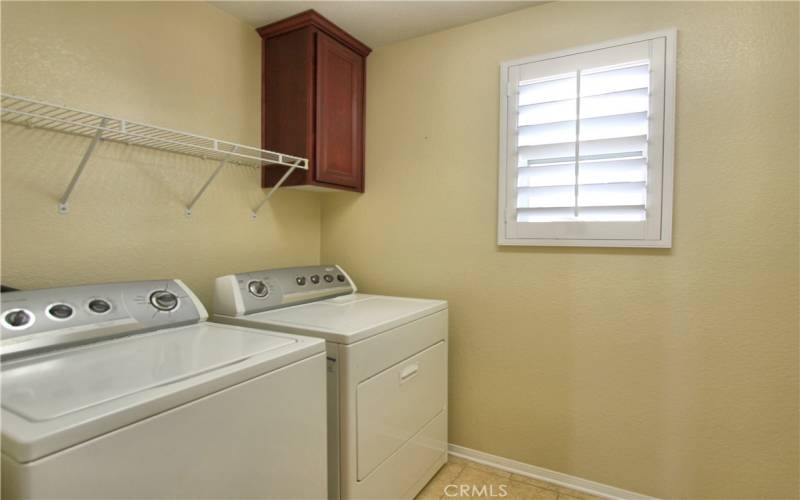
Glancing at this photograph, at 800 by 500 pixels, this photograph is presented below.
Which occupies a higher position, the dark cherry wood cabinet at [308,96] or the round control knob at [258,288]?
the dark cherry wood cabinet at [308,96]

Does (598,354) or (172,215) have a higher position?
(172,215)

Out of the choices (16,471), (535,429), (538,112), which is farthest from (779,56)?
(16,471)

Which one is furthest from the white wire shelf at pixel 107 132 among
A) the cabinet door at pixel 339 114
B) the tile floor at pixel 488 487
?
the tile floor at pixel 488 487

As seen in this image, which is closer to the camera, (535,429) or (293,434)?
(293,434)

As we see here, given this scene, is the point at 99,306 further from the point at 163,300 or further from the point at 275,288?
the point at 275,288

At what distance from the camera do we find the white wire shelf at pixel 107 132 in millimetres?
1231

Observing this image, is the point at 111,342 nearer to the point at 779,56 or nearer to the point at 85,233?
the point at 85,233

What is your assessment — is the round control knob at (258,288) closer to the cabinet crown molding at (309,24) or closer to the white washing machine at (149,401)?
the white washing machine at (149,401)

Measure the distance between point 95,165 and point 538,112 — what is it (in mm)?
1799

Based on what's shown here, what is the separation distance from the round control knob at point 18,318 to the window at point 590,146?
1737mm

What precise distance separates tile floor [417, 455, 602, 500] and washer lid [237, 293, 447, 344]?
2.64ft

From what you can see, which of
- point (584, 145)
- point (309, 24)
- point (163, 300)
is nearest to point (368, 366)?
point (163, 300)

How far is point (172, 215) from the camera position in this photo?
5.76 feet

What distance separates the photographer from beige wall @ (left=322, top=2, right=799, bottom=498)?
155 cm
